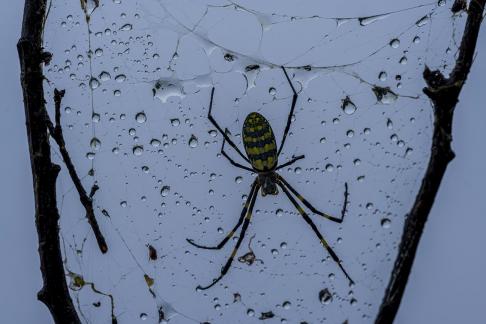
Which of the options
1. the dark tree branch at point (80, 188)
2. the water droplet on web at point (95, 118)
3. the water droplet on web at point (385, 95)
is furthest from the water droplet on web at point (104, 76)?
the water droplet on web at point (385, 95)

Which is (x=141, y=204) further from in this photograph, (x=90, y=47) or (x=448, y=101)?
(x=448, y=101)

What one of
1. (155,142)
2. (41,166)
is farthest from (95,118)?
(41,166)

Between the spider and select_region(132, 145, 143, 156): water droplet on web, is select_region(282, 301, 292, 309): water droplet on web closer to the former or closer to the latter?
the spider

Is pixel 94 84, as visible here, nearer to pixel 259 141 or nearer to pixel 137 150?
pixel 137 150

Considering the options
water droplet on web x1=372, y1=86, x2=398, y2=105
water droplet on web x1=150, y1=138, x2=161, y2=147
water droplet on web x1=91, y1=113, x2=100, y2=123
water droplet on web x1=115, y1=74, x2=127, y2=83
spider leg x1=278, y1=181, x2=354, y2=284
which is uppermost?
water droplet on web x1=115, y1=74, x2=127, y2=83

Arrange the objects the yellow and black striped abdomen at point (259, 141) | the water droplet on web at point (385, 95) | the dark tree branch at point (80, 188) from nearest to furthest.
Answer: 1. the dark tree branch at point (80, 188)
2. the yellow and black striped abdomen at point (259, 141)
3. the water droplet on web at point (385, 95)

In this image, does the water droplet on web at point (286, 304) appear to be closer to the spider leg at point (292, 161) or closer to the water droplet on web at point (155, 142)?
the spider leg at point (292, 161)

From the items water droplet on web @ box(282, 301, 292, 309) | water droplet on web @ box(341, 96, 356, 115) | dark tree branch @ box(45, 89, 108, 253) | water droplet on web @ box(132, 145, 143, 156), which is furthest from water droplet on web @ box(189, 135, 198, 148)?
water droplet on web @ box(282, 301, 292, 309)
